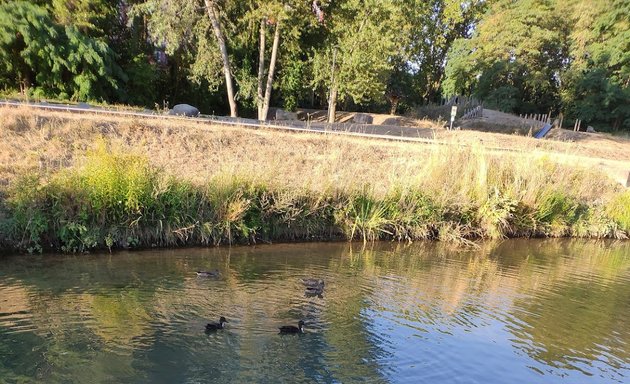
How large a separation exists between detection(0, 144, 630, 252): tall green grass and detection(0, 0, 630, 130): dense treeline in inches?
558

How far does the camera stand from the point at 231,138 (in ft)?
54.4

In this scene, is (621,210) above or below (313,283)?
above

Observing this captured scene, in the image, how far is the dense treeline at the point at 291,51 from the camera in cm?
2423

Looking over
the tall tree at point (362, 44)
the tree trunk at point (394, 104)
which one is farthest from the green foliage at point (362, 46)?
the tree trunk at point (394, 104)

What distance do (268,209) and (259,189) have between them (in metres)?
0.53

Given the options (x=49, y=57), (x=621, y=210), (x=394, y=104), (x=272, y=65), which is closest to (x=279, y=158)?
→ (x=621, y=210)

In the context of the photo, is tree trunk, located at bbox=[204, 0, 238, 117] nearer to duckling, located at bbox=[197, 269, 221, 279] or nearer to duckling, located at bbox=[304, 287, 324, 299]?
duckling, located at bbox=[197, 269, 221, 279]

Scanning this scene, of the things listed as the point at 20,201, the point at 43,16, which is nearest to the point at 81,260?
the point at 20,201

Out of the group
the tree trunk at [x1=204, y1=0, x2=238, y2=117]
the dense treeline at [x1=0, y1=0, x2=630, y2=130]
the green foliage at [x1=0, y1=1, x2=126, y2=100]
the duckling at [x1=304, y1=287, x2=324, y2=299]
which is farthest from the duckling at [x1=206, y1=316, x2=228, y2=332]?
the green foliage at [x1=0, y1=1, x2=126, y2=100]

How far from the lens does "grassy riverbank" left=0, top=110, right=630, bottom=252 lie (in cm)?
1034

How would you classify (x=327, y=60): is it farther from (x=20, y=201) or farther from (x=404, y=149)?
(x=20, y=201)

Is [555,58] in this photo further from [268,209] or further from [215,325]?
[215,325]

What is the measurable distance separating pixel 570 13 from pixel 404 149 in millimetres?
37179

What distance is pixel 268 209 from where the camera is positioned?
11898 mm
